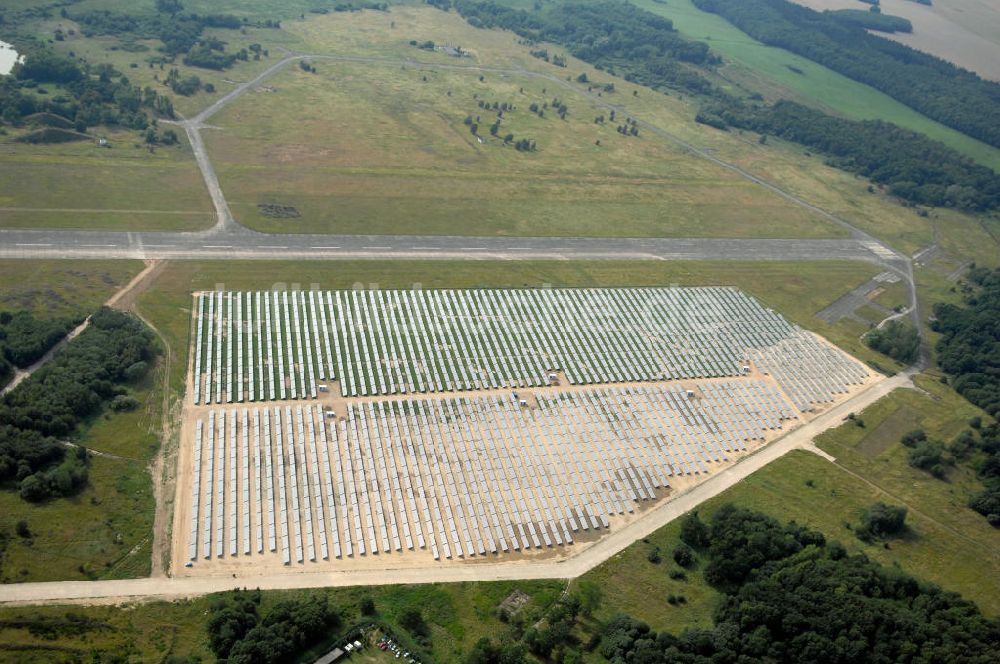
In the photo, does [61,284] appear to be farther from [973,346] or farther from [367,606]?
[973,346]

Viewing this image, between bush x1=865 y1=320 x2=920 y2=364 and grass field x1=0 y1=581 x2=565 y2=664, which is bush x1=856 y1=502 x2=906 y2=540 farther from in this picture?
bush x1=865 y1=320 x2=920 y2=364

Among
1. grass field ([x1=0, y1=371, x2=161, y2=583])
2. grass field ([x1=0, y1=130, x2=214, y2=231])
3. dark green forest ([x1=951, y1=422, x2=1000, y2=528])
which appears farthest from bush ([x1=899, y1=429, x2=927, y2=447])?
grass field ([x1=0, y1=130, x2=214, y2=231])

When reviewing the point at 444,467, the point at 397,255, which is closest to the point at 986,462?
the point at 444,467

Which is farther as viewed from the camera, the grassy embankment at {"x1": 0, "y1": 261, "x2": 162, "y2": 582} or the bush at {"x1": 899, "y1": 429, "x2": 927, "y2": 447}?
the bush at {"x1": 899, "y1": 429, "x2": 927, "y2": 447}

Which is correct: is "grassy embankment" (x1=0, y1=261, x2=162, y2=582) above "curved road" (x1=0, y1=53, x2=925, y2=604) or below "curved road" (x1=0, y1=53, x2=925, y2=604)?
below

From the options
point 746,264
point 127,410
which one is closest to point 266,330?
point 127,410
